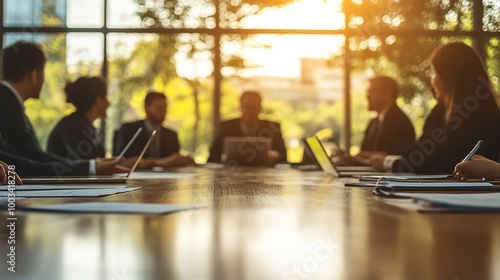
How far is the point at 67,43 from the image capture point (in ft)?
24.8

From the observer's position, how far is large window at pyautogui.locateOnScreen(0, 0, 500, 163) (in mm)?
7426

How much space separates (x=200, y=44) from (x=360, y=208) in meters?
6.55

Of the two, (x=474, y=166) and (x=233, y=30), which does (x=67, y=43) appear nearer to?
(x=233, y=30)

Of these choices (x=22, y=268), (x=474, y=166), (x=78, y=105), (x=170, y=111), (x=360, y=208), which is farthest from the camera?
(x=170, y=111)

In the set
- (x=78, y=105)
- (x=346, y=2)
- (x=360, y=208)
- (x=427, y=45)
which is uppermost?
(x=346, y=2)

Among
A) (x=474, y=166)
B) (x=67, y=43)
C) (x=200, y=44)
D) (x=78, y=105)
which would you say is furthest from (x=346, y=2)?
(x=474, y=166)

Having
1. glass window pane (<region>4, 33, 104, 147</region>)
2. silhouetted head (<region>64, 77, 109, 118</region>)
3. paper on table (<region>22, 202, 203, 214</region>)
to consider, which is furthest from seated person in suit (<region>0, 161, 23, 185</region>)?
glass window pane (<region>4, 33, 104, 147</region>)

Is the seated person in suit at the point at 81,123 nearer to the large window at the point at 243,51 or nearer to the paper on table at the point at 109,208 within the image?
the large window at the point at 243,51

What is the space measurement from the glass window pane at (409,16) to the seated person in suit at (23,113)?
4745 millimetres

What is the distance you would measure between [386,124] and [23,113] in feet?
9.55

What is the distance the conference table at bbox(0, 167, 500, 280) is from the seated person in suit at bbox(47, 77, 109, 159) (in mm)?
3284

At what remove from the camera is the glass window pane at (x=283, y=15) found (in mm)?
7562

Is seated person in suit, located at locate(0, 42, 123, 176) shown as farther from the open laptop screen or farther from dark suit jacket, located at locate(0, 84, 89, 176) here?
the open laptop screen

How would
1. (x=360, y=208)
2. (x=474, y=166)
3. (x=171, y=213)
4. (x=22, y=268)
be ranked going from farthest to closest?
1. (x=474, y=166)
2. (x=360, y=208)
3. (x=171, y=213)
4. (x=22, y=268)
